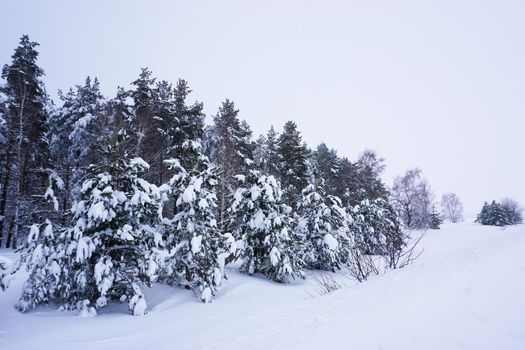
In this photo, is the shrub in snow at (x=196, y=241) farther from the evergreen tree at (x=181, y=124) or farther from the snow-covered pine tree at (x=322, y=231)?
the evergreen tree at (x=181, y=124)

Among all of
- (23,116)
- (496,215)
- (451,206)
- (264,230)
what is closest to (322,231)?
(264,230)

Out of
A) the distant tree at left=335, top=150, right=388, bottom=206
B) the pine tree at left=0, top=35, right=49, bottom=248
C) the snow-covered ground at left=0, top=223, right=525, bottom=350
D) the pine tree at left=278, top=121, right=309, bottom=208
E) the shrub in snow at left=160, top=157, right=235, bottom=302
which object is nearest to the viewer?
the snow-covered ground at left=0, top=223, right=525, bottom=350

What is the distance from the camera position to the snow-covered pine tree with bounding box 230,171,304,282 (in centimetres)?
1321

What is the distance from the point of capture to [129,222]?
8.51 metres

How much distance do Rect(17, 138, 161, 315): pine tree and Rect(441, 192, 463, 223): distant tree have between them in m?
90.6

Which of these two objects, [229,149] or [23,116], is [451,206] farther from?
[23,116]

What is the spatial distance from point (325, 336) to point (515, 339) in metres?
2.26

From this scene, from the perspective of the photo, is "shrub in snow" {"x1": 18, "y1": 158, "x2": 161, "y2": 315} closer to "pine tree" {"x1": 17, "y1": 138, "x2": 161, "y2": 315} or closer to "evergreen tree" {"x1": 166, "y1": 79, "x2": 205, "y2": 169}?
"pine tree" {"x1": 17, "y1": 138, "x2": 161, "y2": 315}

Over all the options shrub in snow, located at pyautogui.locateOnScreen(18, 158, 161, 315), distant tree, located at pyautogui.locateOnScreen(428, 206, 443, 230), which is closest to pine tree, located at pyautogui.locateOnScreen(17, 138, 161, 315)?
shrub in snow, located at pyautogui.locateOnScreen(18, 158, 161, 315)

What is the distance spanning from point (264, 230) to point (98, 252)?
297 inches

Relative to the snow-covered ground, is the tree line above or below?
above

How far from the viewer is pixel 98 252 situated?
26.2 ft

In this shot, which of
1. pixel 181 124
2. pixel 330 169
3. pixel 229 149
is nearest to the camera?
pixel 181 124

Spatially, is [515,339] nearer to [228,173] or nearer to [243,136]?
[228,173]
